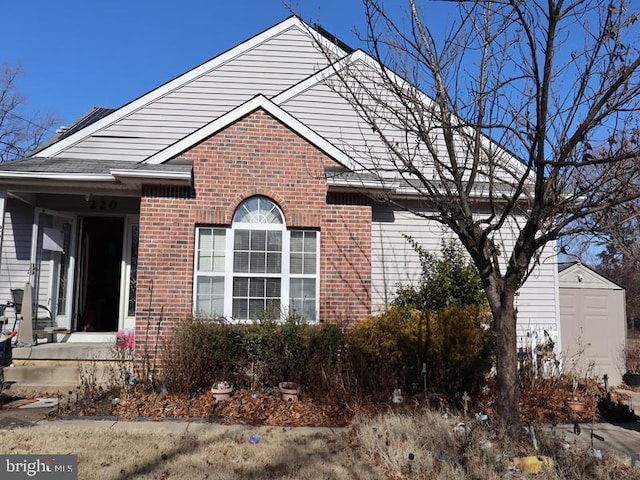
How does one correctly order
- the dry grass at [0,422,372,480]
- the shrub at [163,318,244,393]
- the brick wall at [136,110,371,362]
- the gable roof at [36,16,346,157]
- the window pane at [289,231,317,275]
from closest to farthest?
the dry grass at [0,422,372,480]
the shrub at [163,318,244,393]
the brick wall at [136,110,371,362]
the window pane at [289,231,317,275]
the gable roof at [36,16,346,157]

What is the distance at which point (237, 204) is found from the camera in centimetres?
887

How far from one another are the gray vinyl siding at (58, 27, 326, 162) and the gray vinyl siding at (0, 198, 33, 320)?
5.02 feet

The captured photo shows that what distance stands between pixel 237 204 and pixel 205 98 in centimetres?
424

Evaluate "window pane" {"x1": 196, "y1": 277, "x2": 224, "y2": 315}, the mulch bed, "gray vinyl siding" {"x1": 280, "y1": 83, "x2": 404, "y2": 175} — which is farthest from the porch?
"gray vinyl siding" {"x1": 280, "y1": 83, "x2": 404, "y2": 175}

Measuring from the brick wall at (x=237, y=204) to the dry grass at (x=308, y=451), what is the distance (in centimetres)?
272

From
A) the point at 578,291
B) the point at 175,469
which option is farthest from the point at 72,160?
the point at 578,291

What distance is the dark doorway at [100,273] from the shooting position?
11.0 metres

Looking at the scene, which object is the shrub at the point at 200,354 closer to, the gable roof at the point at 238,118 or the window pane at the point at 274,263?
the window pane at the point at 274,263

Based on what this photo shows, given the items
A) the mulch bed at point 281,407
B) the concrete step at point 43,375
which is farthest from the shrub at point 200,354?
the concrete step at point 43,375

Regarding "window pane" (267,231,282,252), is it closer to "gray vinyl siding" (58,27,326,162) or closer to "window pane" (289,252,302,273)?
"window pane" (289,252,302,273)

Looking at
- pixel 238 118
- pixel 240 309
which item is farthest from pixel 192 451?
pixel 238 118

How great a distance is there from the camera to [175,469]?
15.7 feet

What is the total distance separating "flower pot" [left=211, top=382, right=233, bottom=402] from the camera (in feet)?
23.9

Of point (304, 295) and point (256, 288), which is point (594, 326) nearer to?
point (304, 295)
